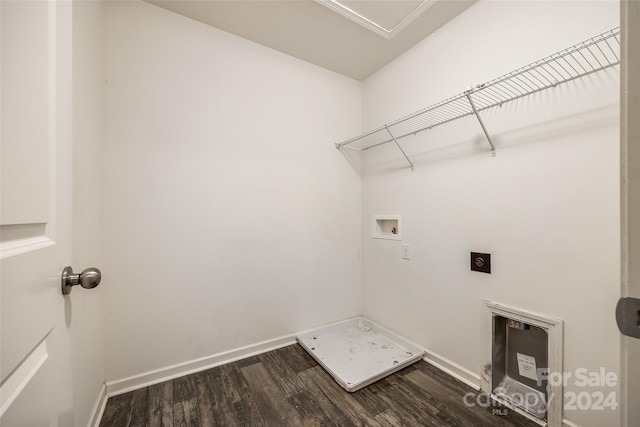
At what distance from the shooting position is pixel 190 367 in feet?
5.11

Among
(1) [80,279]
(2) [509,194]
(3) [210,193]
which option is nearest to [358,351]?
(2) [509,194]

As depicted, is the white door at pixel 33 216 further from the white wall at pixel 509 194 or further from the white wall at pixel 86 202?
the white wall at pixel 509 194

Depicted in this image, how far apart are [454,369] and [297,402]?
0.99 m

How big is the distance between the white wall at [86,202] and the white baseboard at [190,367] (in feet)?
0.44

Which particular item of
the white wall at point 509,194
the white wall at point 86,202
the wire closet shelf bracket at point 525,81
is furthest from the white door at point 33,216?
the white wall at point 509,194

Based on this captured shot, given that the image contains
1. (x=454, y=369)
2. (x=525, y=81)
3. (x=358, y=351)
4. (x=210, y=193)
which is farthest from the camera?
(x=358, y=351)

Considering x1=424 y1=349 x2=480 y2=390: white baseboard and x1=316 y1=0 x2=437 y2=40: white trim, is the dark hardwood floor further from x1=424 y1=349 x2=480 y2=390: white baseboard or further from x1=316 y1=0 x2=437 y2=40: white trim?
x1=316 y1=0 x2=437 y2=40: white trim

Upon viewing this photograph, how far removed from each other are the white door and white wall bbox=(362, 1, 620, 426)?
1.78m

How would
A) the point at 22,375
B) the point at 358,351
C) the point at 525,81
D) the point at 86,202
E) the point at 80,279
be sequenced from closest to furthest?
the point at 22,375, the point at 80,279, the point at 86,202, the point at 525,81, the point at 358,351

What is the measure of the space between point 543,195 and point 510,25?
93 centimetres

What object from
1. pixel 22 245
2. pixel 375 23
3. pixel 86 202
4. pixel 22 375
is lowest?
pixel 22 375

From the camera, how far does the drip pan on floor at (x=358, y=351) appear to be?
150cm

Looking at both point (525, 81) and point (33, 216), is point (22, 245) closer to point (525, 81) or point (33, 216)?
point (33, 216)

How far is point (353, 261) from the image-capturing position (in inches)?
88.6
